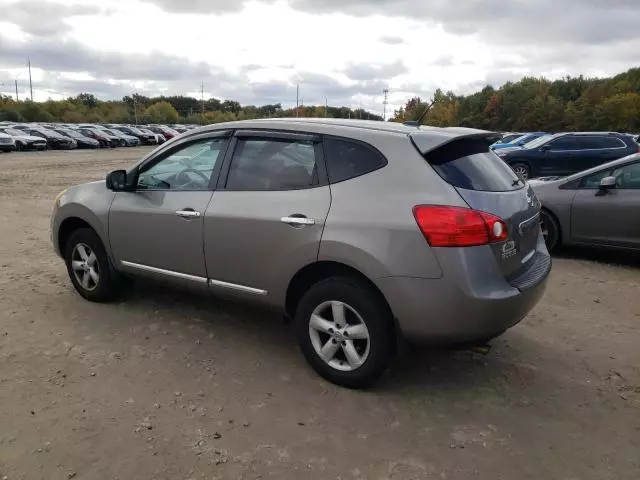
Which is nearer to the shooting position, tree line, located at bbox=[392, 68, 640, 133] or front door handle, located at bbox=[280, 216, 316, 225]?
front door handle, located at bbox=[280, 216, 316, 225]

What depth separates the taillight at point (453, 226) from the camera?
3105mm

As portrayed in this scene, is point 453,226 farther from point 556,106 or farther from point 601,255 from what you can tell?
point 556,106

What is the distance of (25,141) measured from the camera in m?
34.1

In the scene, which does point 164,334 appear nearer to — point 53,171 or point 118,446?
point 118,446

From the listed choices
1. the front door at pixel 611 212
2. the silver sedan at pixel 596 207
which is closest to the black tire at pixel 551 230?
the silver sedan at pixel 596 207

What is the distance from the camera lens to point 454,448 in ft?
9.65

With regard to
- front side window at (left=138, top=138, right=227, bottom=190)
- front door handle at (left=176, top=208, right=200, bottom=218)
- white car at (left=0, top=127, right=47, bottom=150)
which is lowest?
white car at (left=0, top=127, right=47, bottom=150)

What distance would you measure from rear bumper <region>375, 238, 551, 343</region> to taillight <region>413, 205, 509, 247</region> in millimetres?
55

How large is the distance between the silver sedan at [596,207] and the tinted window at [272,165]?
451cm

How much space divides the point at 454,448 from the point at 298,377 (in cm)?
116

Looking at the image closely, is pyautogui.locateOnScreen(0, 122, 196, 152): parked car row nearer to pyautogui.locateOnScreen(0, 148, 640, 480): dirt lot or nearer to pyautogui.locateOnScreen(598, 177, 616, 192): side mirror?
pyautogui.locateOnScreen(598, 177, 616, 192): side mirror

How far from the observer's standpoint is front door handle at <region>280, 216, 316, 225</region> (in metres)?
3.48

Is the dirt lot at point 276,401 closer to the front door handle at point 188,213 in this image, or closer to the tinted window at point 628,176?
→ the front door handle at point 188,213

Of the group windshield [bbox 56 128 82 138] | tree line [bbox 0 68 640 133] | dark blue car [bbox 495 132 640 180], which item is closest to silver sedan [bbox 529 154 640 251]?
dark blue car [bbox 495 132 640 180]
